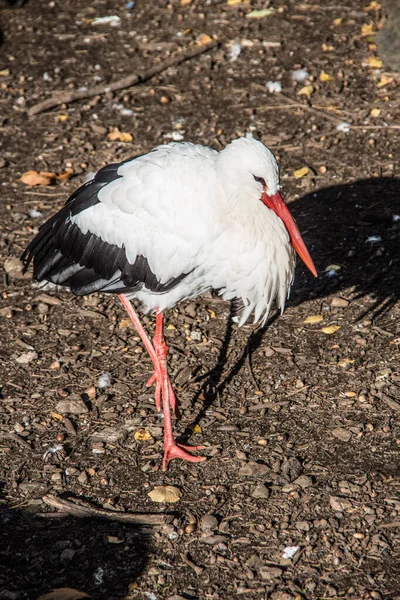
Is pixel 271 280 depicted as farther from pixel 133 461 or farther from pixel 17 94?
pixel 17 94

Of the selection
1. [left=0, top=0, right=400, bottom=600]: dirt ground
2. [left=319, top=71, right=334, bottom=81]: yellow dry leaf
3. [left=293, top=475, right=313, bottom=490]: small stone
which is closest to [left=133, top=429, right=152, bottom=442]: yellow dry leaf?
[left=0, top=0, right=400, bottom=600]: dirt ground

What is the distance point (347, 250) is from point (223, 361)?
1.45 m

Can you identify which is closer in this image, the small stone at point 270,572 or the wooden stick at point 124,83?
the small stone at point 270,572

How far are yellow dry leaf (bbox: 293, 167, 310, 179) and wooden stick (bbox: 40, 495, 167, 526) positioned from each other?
354cm

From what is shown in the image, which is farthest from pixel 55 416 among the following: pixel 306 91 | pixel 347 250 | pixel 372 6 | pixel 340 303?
pixel 372 6

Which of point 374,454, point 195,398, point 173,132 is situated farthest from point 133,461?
point 173,132

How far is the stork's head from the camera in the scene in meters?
4.25

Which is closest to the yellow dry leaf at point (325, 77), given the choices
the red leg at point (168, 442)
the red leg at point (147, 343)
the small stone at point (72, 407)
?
the red leg at point (147, 343)

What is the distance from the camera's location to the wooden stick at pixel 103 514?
4164 mm

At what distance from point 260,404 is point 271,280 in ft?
2.67

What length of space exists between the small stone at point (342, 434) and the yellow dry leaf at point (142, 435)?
1.09 metres

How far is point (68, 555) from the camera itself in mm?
3947

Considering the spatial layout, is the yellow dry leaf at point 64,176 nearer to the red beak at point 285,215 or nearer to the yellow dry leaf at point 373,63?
the red beak at point 285,215

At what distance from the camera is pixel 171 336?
Answer: 5543mm
